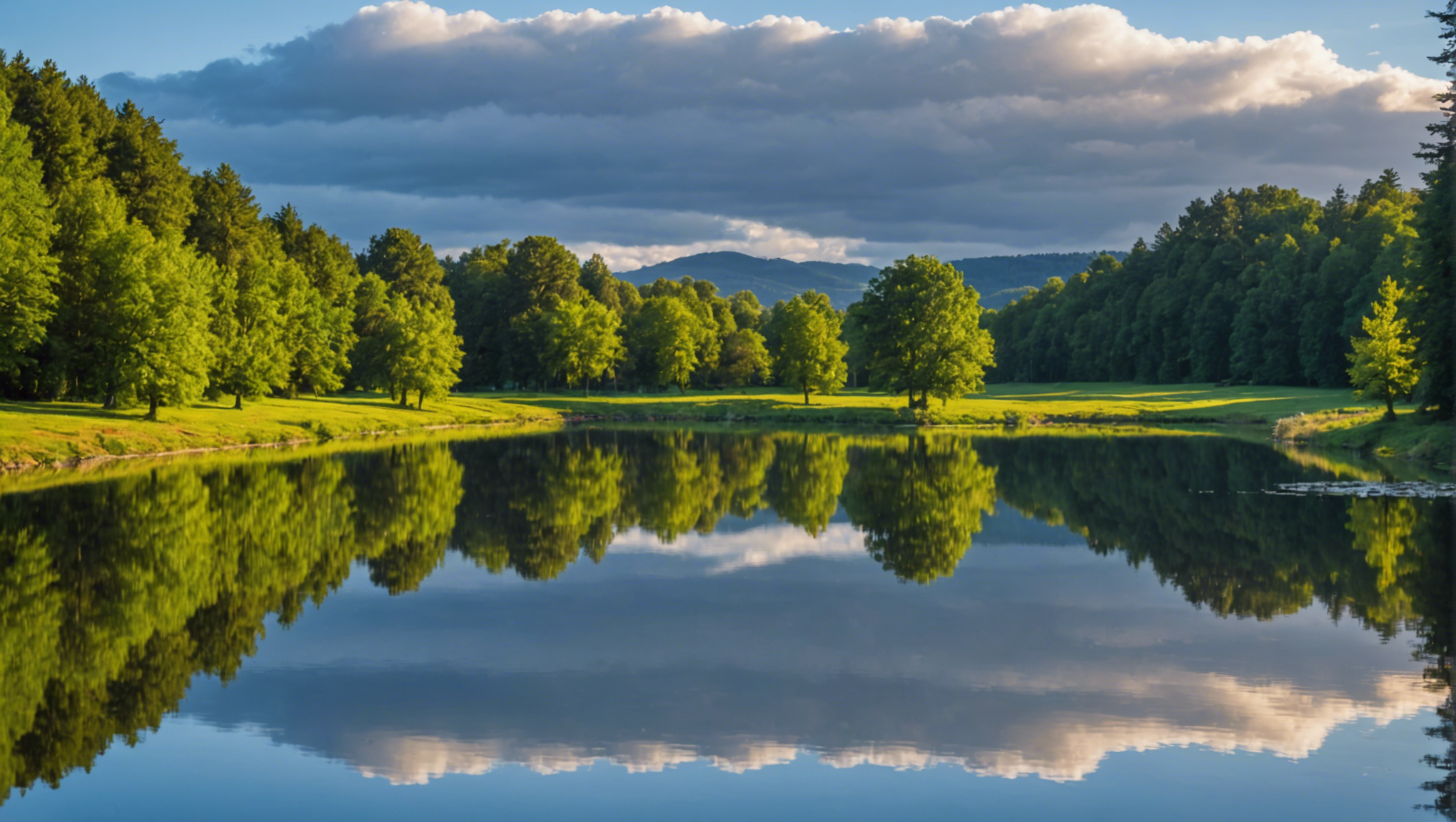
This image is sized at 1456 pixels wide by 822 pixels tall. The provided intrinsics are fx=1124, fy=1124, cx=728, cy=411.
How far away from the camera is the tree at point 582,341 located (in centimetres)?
9750

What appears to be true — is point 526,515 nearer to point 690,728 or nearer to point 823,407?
point 690,728

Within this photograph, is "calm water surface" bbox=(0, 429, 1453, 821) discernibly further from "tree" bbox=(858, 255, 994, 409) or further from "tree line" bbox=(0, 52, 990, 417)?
"tree" bbox=(858, 255, 994, 409)

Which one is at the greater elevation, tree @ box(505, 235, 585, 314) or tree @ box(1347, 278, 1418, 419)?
tree @ box(505, 235, 585, 314)

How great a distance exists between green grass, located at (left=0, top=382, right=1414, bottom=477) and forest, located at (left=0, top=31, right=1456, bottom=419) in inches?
78.2

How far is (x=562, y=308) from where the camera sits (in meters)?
99.2

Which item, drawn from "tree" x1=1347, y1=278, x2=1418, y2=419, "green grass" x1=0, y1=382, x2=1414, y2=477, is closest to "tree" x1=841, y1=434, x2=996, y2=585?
"tree" x1=1347, y1=278, x2=1418, y2=419

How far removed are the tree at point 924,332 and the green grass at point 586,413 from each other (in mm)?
2381

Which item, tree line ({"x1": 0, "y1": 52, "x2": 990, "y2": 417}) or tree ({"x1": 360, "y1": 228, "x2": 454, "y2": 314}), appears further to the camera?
tree ({"x1": 360, "y1": 228, "x2": 454, "y2": 314})

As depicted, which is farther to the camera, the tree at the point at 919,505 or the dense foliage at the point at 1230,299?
the dense foliage at the point at 1230,299

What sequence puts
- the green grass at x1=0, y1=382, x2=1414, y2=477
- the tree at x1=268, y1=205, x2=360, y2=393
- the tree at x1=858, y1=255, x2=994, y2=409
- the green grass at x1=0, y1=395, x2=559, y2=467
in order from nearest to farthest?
the green grass at x1=0, y1=395, x2=559, y2=467 < the green grass at x1=0, y1=382, x2=1414, y2=477 < the tree at x1=268, y1=205, x2=360, y2=393 < the tree at x1=858, y1=255, x2=994, y2=409

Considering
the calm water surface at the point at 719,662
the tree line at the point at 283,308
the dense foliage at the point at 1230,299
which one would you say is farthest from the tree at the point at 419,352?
the dense foliage at the point at 1230,299

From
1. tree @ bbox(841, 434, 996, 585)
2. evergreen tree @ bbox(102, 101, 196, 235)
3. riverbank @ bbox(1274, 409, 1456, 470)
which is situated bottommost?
tree @ bbox(841, 434, 996, 585)

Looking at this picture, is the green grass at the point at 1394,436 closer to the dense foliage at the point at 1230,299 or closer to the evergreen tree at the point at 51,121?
the dense foliage at the point at 1230,299

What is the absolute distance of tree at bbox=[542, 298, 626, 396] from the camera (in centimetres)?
9750
